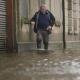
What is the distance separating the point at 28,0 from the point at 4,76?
12531 millimetres

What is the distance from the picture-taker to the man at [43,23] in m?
18.1

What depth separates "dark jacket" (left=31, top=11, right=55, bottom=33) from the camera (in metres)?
18.1

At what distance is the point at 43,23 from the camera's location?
714 inches

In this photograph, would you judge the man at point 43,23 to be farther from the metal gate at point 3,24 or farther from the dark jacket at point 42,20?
the metal gate at point 3,24

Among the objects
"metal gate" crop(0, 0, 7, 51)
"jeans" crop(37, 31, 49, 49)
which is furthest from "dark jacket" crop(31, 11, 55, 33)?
"metal gate" crop(0, 0, 7, 51)

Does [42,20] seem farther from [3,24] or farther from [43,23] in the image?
[3,24]

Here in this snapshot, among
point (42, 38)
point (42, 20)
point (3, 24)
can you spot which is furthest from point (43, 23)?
point (3, 24)

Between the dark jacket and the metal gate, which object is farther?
the dark jacket

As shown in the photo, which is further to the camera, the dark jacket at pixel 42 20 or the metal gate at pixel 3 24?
the dark jacket at pixel 42 20

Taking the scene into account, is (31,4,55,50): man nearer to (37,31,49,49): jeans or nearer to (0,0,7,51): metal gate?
(37,31,49,49): jeans

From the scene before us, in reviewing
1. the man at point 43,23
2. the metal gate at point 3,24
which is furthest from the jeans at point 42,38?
the metal gate at point 3,24

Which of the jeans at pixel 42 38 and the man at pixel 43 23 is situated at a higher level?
the man at pixel 43 23

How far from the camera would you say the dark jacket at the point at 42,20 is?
59.4 ft

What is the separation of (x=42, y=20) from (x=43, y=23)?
13 cm
